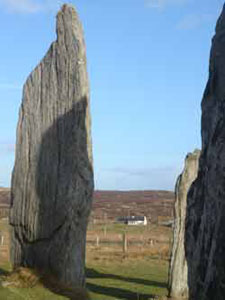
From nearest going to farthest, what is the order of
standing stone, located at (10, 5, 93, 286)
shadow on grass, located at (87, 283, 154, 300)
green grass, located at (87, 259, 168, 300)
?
1. standing stone, located at (10, 5, 93, 286)
2. shadow on grass, located at (87, 283, 154, 300)
3. green grass, located at (87, 259, 168, 300)

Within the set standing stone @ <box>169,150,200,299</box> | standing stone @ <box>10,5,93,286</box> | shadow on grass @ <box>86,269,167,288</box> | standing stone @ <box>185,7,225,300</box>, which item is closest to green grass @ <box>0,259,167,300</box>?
shadow on grass @ <box>86,269,167,288</box>

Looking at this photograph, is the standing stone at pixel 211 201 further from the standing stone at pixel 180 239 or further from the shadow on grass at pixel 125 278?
the shadow on grass at pixel 125 278

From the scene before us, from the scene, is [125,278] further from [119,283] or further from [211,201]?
[211,201]

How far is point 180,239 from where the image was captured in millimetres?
15938

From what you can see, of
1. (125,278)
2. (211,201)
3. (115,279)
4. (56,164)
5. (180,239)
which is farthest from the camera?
(125,278)

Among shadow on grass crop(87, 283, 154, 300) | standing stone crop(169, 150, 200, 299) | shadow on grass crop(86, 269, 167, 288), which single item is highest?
standing stone crop(169, 150, 200, 299)

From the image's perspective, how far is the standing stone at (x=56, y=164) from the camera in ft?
39.7

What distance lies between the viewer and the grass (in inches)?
459

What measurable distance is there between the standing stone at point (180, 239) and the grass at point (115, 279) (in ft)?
1.62

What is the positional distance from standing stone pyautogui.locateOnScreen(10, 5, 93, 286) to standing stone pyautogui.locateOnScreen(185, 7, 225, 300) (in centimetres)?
704

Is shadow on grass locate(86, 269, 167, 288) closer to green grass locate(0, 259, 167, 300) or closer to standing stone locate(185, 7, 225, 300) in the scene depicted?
green grass locate(0, 259, 167, 300)

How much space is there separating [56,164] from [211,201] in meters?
8.06

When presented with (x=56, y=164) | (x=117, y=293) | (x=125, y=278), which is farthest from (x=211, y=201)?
(x=125, y=278)

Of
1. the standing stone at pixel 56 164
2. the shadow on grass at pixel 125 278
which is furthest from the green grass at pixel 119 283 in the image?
the standing stone at pixel 56 164
